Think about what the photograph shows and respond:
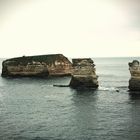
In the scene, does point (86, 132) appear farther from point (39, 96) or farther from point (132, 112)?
point (39, 96)

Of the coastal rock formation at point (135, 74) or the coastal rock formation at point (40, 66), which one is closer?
the coastal rock formation at point (135, 74)

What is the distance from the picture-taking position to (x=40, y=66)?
152 m

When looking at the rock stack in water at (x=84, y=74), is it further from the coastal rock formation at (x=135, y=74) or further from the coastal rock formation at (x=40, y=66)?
the coastal rock formation at (x=40, y=66)

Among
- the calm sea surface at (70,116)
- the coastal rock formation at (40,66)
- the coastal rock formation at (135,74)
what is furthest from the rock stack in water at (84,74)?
the coastal rock formation at (40,66)

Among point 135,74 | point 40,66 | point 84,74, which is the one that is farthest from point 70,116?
point 40,66

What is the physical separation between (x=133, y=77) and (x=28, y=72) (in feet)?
240

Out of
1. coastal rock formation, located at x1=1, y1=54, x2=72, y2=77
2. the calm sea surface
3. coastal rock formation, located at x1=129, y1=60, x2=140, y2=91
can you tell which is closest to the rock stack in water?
the calm sea surface

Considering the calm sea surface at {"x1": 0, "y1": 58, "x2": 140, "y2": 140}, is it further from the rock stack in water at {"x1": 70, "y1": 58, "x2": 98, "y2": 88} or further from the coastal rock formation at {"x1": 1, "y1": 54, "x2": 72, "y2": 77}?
the coastal rock formation at {"x1": 1, "y1": 54, "x2": 72, "y2": 77}

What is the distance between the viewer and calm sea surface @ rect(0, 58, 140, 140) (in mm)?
49125

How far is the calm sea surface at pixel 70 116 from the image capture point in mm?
49125

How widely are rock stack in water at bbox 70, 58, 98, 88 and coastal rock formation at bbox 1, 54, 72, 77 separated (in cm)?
5162

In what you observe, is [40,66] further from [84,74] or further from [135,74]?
[135,74]

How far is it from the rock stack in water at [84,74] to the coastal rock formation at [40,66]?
51.6 m

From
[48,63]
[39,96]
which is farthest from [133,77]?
[48,63]
